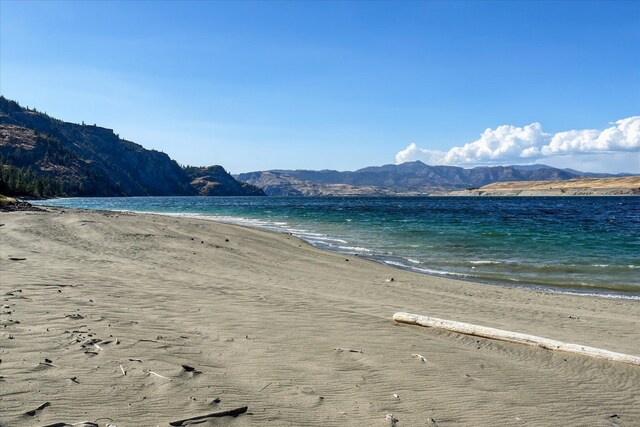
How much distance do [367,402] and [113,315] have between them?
509 cm

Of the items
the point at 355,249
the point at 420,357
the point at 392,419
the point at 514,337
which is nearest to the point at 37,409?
the point at 392,419

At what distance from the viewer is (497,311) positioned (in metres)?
10.6

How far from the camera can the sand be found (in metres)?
4.57

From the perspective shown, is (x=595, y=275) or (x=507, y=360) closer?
(x=507, y=360)

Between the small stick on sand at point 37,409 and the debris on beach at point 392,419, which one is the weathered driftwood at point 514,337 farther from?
the small stick on sand at point 37,409

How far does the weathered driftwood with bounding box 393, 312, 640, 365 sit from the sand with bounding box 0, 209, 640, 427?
13 centimetres

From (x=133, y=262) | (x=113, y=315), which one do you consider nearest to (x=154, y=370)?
(x=113, y=315)

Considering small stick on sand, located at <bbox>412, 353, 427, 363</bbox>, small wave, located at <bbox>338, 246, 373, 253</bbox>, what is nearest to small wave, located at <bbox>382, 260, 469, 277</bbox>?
small wave, located at <bbox>338, 246, 373, 253</bbox>

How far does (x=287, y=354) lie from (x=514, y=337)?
4.02m

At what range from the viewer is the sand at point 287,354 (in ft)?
15.0

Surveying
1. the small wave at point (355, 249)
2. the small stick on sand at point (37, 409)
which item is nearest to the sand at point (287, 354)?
the small stick on sand at point (37, 409)

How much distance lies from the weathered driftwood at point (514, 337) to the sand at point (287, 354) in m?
0.13

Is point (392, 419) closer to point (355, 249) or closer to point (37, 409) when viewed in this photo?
point (37, 409)

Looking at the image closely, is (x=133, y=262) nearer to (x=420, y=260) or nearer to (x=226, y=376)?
(x=226, y=376)
